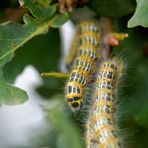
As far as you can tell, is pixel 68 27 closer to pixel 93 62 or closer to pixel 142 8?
pixel 93 62

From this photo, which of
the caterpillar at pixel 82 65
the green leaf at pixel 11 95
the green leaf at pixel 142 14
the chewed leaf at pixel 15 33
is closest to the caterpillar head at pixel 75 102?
the caterpillar at pixel 82 65

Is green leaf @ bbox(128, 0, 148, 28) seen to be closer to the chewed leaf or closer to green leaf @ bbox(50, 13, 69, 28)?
green leaf @ bbox(50, 13, 69, 28)

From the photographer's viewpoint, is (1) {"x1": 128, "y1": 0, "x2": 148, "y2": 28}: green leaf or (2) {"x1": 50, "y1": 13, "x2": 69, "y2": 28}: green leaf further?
(2) {"x1": 50, "y1": 13, "x2": 69, "y2": 28}: green leaf

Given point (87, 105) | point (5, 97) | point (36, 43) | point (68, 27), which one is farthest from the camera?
point (68, 27)

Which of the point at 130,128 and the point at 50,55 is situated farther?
the point at 50,55

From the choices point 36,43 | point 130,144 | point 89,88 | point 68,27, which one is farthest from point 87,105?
point 68,27

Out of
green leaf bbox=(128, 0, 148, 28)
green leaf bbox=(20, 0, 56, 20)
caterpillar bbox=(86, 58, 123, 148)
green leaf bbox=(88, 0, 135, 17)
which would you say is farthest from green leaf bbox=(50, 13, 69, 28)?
green leaf bbox=(128, 0, 148, 28)

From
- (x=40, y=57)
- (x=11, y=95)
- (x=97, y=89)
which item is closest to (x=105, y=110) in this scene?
(x=97, y=89)
